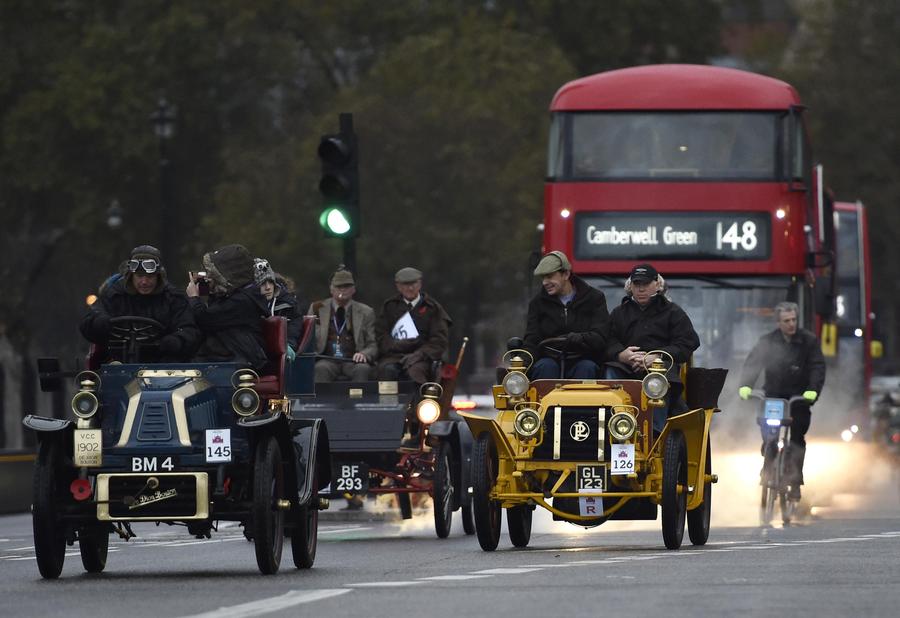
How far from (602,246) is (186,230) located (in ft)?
113

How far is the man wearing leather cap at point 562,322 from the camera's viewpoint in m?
17.6

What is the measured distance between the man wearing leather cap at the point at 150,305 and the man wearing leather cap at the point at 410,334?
6154 millimetres

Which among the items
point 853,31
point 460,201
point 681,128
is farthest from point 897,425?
point 853,31

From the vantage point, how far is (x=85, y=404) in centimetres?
1460

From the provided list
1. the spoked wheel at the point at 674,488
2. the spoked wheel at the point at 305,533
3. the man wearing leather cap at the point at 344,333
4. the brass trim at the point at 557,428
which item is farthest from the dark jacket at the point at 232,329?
the man wearing leather cap at the point at 344,333

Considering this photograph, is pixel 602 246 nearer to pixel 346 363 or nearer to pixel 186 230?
pixel 346 363

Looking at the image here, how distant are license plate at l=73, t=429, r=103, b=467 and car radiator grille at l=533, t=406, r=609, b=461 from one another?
11.7 feet

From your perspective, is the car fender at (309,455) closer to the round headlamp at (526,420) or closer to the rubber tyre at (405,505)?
the round headlamp at (526,420)

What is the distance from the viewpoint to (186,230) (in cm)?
6059

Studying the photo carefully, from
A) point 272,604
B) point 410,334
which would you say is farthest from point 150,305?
point 410,334

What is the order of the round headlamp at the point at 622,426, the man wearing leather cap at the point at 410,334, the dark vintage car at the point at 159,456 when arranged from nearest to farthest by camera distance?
the dark vintage car at the point at 159,456 < the round headlamp at the point at 622,426 < the man wearing leather cap at the point at 410,334

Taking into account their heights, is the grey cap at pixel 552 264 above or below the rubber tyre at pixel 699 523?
above

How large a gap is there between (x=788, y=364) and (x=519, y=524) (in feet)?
18.3

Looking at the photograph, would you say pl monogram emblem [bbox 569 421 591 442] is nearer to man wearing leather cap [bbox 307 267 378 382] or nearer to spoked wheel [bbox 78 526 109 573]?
spoked wheel [bbox 78 526 109 573]
